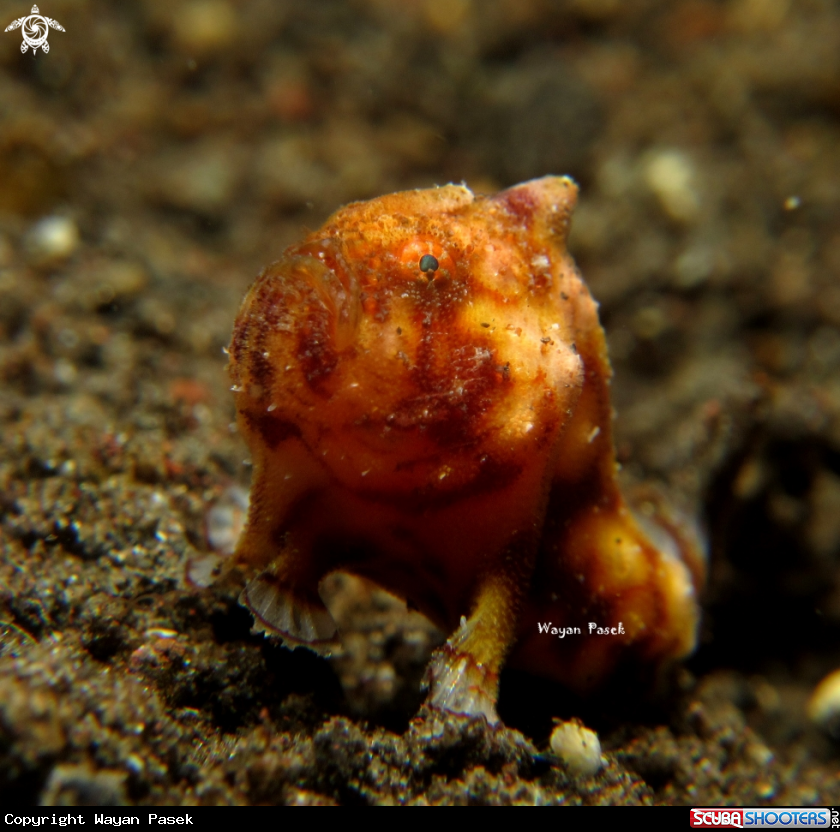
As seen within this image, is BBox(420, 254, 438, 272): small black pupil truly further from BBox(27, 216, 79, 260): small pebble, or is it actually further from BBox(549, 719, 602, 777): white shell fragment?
BBox(27, 216, 79, 260): small pebble

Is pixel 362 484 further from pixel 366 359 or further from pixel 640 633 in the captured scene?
pixel 640 633

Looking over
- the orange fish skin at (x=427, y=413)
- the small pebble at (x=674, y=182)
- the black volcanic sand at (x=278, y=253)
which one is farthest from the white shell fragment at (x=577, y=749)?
the small pebble at (x=674, y=182)

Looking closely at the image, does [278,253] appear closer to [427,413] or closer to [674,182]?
[674,182]

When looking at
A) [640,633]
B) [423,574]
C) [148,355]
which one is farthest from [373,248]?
[148,355]

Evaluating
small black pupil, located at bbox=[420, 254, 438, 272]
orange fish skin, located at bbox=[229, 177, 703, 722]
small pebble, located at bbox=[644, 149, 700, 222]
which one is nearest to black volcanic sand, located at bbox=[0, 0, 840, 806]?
small pebble, located at bbox=[644, 149, 700, 222]

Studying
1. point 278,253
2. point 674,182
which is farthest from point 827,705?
point 278,253
